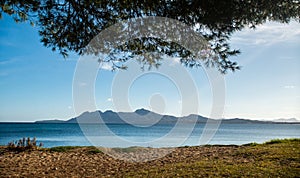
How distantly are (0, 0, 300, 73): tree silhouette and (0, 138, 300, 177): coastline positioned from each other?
2.66 m

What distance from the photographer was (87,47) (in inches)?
293

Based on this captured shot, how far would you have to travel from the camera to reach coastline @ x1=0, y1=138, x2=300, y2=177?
7559 mm

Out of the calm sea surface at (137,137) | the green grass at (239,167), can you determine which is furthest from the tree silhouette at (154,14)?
the calm sea surface at (137,137)

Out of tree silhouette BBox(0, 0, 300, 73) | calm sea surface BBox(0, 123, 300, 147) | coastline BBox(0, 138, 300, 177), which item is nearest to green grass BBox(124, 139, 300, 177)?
coastline BBox(0, 138, 300, 177)

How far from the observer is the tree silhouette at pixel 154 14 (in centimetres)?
541

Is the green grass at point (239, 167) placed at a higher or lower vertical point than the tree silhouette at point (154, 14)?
lower

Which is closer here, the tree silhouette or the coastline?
the tree silhouette

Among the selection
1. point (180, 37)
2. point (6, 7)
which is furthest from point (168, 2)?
point (6, 7)

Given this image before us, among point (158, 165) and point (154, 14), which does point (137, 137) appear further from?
point (154, 14)

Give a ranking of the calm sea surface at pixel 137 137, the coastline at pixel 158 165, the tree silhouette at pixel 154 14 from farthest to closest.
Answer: the calm sea surface at pixel 137 137 < the coastline at pixel 158 165 < the tree silhouette at pixel 154 14

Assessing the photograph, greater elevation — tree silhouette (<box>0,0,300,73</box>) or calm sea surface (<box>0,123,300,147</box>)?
tree silhouette (<box>0,0,300,73</box>)

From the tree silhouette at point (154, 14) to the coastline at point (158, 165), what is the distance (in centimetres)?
266

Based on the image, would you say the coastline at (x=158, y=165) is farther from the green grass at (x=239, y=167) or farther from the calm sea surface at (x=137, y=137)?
the calm sea surface at (x=137, y=137)

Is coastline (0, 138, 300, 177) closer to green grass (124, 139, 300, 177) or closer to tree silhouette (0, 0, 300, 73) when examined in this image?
green grass (124, 139, 300, 177)
